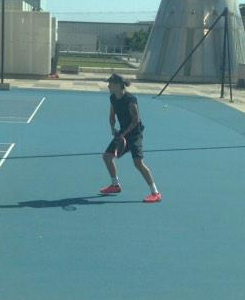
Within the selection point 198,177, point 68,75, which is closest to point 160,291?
point 198,177

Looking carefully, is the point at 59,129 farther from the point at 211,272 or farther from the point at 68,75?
the point at 68,75

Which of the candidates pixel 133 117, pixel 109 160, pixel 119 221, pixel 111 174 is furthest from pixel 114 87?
pixel 119 221

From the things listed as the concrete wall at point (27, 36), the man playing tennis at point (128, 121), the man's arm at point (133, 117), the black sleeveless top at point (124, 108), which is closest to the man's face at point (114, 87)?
the man playing tennis at point (128, 121)

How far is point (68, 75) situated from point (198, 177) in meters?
35.2

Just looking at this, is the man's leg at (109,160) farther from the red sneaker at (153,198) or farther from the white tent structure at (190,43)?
the white tent structure at (190,43)

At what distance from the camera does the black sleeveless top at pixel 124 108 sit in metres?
9.74

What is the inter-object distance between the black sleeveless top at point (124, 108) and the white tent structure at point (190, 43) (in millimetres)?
32725

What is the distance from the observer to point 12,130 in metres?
17.7

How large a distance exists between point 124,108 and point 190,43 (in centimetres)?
3370

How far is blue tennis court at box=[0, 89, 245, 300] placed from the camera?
639 cm

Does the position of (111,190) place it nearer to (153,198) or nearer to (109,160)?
(109,160)

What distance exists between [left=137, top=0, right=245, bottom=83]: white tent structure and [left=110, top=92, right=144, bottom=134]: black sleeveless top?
107 ft

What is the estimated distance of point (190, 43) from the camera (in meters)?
42.8

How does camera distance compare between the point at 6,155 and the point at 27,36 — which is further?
the point at 27,36
